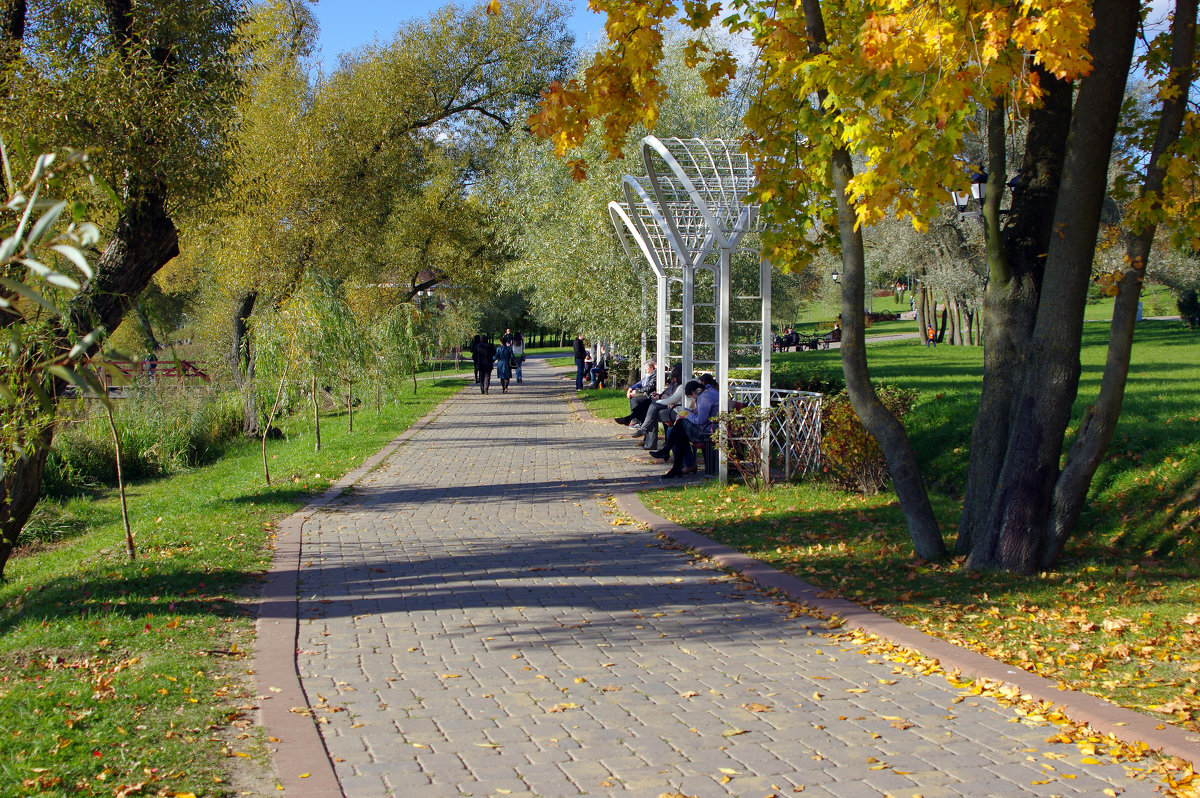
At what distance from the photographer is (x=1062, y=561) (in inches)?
297

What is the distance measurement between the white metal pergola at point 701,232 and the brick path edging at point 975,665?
129 inches

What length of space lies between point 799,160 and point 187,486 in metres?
12.1

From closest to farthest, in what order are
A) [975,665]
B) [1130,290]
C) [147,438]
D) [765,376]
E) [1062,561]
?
[975,665]
[1130,290]
[1062,561]
[765,376]
[147,438]

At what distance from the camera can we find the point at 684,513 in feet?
33.7

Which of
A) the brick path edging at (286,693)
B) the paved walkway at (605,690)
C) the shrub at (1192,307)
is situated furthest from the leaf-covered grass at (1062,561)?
the shrub at (1192,307)

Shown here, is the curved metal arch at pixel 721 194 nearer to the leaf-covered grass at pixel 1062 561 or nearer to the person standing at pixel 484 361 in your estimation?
the leaf-covered grass at pixel 1062 561

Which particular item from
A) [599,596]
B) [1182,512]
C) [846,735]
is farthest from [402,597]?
[1182,512]

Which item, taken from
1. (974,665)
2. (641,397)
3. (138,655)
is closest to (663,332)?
(641,397)

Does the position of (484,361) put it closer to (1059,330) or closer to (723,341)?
(723,341)

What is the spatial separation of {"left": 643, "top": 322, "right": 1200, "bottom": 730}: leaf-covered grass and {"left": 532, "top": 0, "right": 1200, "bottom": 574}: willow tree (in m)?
0.54

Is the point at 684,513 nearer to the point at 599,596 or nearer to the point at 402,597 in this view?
the point at 599,596

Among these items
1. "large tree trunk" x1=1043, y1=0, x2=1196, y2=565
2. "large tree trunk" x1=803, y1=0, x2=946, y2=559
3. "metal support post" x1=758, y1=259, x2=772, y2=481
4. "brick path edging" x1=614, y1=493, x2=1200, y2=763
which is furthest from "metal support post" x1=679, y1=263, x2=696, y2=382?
"large tree trunk" x1=1043, y1=0, x2=1196, y2=565

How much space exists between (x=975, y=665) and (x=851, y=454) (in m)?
5.60

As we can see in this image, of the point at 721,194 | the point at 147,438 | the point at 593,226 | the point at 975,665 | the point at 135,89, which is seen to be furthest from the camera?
the point at 593,226
